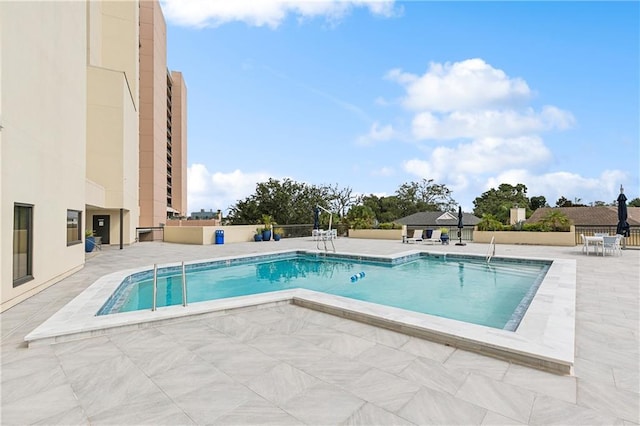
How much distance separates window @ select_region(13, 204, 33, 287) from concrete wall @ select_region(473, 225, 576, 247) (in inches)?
669

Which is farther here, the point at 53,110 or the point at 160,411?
the point at 53,110

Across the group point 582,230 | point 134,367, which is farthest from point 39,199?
point 582,230

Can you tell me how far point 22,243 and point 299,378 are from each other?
5798 mm

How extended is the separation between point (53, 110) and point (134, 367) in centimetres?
652

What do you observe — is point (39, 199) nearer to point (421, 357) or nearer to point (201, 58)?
point (421, 357)

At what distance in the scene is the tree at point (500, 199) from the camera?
4494 centimetres

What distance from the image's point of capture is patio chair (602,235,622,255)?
11.0m

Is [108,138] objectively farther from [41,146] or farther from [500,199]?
[500,199]

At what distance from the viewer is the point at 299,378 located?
9.36 feet

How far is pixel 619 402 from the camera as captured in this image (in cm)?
248

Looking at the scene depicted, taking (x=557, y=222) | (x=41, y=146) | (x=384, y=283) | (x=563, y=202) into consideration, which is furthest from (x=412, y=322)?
(x=563, y=202)

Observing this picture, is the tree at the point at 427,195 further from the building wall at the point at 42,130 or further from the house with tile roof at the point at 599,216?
the building wall at the point at 42,130

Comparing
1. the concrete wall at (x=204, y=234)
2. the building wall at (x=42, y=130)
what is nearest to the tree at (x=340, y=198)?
the concrete wall at (x=204, y=234)

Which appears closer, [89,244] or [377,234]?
[89,244]
